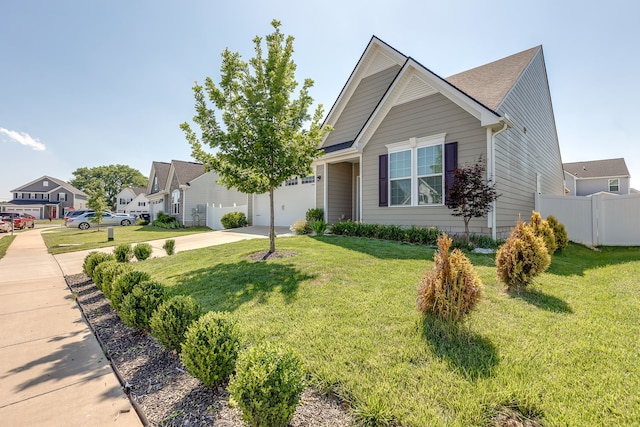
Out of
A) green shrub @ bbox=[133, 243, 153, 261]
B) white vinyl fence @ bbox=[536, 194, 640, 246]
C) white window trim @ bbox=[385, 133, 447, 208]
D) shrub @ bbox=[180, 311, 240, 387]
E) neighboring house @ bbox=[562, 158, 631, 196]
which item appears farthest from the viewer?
neighboring house @ bbox=[562, 158, 631, 196]

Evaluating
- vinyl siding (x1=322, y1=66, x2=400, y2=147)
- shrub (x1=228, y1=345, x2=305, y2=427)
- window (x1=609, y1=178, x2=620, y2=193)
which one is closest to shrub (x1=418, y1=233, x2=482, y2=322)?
shrub (x1=228, y1=345, x2=305, y2=427)

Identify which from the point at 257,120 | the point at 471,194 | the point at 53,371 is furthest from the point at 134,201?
the point at 471,194

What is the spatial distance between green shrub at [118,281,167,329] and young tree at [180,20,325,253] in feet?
12.5

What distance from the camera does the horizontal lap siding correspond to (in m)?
8.22

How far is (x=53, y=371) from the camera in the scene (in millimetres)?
2752

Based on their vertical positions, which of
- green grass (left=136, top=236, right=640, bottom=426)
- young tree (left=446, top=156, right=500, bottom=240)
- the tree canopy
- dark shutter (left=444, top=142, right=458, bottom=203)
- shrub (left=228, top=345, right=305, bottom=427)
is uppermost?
the tree canopy

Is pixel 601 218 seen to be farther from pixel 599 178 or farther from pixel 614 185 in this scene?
pixel 614 185

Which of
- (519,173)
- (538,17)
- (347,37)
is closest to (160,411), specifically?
(347,37)

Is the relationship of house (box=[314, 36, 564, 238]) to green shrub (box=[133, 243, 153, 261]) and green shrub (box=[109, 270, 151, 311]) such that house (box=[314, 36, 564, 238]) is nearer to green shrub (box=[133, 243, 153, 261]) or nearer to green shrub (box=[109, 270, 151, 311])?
green shrub (box=[133, 243, 153, 261])

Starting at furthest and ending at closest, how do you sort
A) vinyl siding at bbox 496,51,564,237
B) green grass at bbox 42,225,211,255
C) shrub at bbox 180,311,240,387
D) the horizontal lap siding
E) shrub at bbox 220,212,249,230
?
shrub at bbox 220,212,249,230 < green grass at bbox 42,225,211,255 < vinyl siding at bbox 496,51,564,237 < the horizontal lap siding < shrub at bbox 180,311,240,387

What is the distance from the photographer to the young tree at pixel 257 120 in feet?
21.7

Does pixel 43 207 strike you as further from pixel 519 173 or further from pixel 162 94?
pixel 519 173

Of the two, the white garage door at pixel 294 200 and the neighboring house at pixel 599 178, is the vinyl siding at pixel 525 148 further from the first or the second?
the neighboring house at pixel 599 178

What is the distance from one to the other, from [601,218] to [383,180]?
7.58 meters
